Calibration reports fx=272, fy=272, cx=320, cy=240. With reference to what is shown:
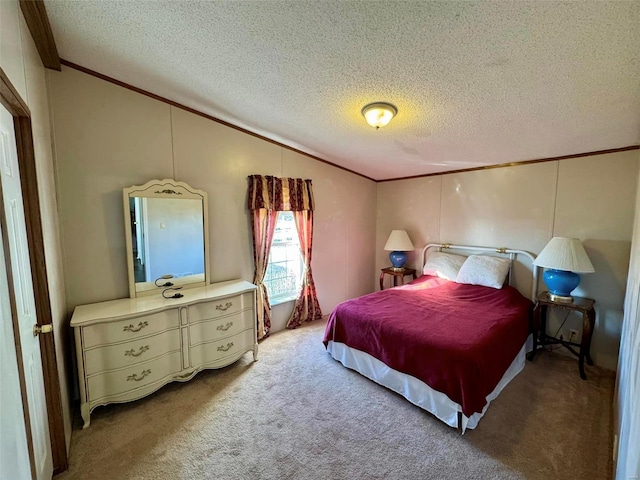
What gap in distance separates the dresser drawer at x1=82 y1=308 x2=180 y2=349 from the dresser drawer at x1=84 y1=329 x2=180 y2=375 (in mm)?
43

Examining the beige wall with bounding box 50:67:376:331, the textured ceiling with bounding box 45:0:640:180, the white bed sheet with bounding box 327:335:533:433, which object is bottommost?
the white bed sheet with bounding box 327:335:533:433

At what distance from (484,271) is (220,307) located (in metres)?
2.94

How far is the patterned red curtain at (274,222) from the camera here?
3.12m

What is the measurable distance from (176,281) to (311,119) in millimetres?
2006

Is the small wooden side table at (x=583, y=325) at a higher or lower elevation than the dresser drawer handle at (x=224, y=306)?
lower

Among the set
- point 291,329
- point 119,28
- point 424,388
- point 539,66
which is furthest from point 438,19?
point 291,329

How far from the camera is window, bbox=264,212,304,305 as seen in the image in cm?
346

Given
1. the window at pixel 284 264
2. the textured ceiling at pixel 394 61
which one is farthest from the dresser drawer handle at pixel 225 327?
the textured ceiling at pixel 394 61

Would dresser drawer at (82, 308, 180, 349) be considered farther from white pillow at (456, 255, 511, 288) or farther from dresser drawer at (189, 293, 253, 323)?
white pillow at (456, 255, 511, 288)

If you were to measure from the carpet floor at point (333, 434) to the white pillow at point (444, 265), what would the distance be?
52.0 inches

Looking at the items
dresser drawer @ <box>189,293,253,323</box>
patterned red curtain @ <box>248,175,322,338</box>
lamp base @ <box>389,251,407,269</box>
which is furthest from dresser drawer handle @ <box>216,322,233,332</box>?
lamp base @ <box>389,251,407,269</box>

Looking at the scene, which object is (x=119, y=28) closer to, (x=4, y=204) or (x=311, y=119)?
(x=4, y=204)

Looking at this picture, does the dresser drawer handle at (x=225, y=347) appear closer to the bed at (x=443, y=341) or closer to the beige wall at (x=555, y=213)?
the bed at (x=443, y=341)

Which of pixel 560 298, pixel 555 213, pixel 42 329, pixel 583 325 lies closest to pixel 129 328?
pixel 42 329
